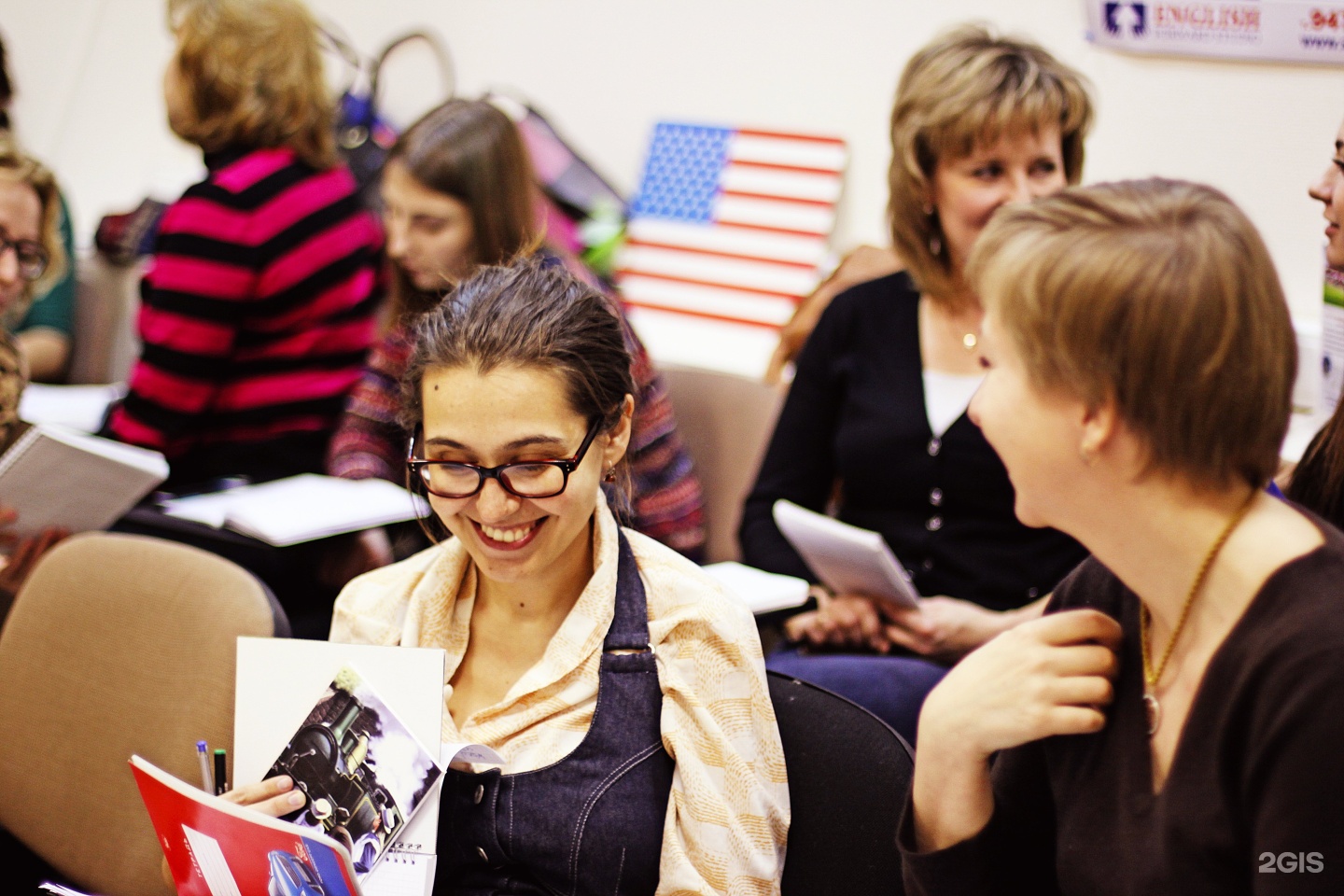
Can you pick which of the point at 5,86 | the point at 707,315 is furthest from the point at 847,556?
the point at 5,86

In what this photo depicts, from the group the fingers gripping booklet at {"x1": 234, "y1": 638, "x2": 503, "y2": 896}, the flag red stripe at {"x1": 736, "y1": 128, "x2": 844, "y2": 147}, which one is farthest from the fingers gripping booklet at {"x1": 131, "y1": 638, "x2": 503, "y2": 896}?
the flag red stripe at {"x1": 736, "y1": 128, "x2": 844, "y2": 147}

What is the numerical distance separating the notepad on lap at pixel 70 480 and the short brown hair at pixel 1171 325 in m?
1.73

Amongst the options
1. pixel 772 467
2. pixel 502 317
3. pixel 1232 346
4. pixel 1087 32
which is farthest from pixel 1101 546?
pixel 1087 32

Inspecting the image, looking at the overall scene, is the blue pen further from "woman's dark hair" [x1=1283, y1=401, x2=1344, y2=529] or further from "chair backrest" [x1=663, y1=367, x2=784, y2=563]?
"chair backrest" [x1=663, y1=367, x2=784, y2=563]

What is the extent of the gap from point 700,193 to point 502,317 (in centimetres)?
302

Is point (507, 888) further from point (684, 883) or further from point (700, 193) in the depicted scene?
point (700, 193)

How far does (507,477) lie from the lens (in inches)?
52.9

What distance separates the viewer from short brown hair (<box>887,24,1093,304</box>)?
213 cm

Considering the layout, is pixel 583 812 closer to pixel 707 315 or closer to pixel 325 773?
pixel 325 773

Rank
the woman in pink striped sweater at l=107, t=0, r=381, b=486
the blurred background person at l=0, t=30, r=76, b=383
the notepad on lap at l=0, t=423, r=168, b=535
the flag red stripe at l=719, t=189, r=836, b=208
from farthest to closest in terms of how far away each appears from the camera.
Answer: the flag red stripe at l=719, t=189, r=836, b=208, the blurred background person at l=0, t=30, r=76, b=383, the woman in pink striped sweater at l=107, t=0, r=381, b=486, the notepad on lap at l=0, t=423, r=168, b=535

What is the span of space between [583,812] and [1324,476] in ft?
3.25

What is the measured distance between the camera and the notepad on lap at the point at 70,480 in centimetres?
206

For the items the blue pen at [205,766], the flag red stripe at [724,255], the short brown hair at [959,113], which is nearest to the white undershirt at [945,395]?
the short brown hair at [959,113]

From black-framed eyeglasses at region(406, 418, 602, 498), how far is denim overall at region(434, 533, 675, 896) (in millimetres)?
199
